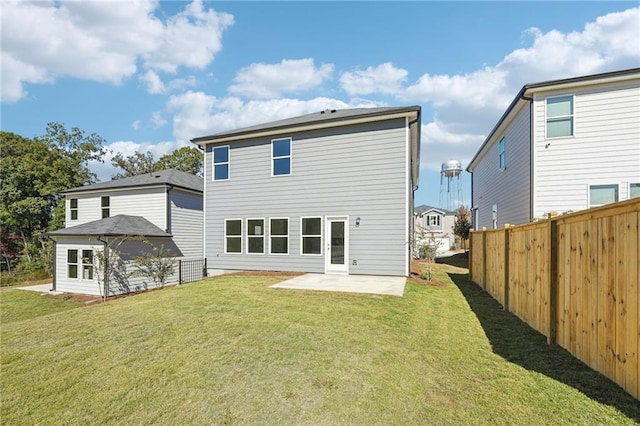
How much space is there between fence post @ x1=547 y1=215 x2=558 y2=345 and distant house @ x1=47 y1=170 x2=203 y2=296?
14.2 metres

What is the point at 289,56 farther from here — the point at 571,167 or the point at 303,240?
the point at 571,167

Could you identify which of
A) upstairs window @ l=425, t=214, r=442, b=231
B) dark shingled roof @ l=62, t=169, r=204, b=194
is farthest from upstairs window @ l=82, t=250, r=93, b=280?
upstairs window @ l=425, t=214, r=442, b=231

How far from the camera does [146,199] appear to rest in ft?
52.0

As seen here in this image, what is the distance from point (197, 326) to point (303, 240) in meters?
6.79

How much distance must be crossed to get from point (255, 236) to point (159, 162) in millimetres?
27571

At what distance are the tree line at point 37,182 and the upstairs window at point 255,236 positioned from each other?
616 inches

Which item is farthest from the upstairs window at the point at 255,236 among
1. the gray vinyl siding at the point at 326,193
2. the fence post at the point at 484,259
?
the fence post at the point at 484,259

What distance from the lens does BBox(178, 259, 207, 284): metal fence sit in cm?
1399

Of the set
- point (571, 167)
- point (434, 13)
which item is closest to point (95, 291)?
point (434, 13)

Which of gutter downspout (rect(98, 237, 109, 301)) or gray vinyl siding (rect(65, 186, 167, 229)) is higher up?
gray vinyl siding (rect(65, 186, 167, 229))

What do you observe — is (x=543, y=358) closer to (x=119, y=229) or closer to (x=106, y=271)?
(x=106, y=271)

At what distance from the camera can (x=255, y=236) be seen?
12.7 meters

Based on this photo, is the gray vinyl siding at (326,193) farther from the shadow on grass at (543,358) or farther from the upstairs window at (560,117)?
the upstairs window at (560,117)

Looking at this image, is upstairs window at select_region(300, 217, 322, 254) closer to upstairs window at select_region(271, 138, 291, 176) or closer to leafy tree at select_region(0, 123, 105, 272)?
upstairs window at select_region(271, 138, 291, 176)
